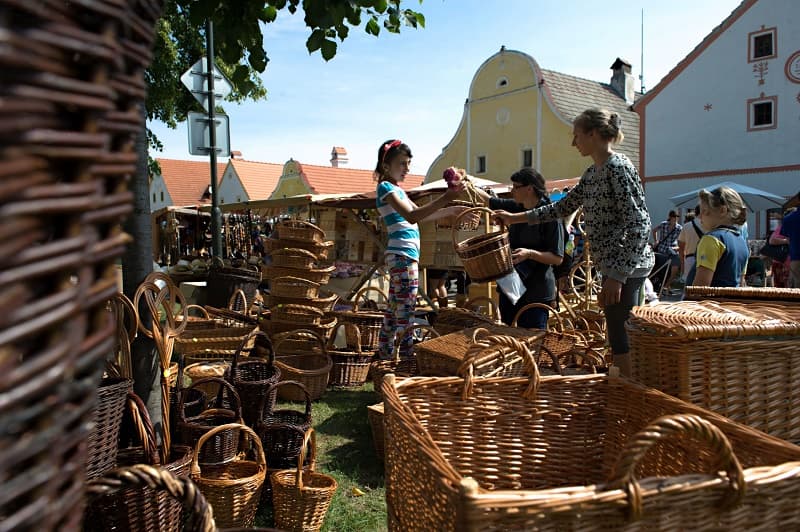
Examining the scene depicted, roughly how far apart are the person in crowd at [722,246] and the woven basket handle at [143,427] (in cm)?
338

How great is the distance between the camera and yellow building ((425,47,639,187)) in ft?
78.5

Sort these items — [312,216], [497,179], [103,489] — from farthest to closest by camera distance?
[497,179] < [312,216] < [103,489]

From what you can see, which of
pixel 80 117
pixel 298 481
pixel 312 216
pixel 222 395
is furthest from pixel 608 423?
pixel 312 216

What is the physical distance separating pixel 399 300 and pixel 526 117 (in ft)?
73.0

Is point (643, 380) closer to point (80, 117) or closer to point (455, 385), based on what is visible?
point (455, 385)

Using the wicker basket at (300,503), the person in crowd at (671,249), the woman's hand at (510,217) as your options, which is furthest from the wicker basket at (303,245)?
the person in crowd at (671,249)

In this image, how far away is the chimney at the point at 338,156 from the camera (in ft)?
118

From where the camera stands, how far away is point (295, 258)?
569 cm

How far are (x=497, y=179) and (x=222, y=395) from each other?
24005 mm

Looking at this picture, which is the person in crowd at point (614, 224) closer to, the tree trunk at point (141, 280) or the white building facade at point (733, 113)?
the tree trunk at point (141, 280)

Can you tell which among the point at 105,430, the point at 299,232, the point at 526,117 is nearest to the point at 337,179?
the point at 526,117

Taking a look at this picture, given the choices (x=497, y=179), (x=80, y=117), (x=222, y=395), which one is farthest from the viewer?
(x=497, y=179)

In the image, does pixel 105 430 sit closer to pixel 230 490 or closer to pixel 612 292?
pixel 230 490

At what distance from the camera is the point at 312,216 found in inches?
383
